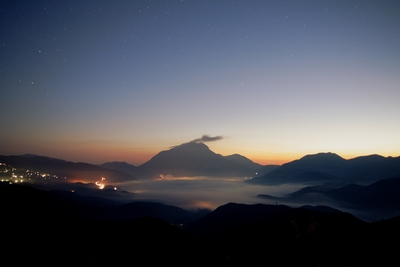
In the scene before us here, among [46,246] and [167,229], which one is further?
[167,229]

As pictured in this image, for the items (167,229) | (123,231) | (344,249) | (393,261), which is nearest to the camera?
(393,261)

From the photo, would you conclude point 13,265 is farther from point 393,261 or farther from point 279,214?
point 279,214

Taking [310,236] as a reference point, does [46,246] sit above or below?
below

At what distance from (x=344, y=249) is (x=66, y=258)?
24008 mm

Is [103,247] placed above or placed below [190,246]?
above

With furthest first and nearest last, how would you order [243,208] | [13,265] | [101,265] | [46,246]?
[243,208] < [46,246] < [13,265] < [101,265]

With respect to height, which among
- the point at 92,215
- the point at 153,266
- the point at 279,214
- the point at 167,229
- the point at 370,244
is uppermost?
the point at 370,244

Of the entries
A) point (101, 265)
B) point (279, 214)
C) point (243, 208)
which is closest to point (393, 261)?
point (101, 265)

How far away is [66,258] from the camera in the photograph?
21109 millimetres

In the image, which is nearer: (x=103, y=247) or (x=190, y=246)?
(x=103, y=247)

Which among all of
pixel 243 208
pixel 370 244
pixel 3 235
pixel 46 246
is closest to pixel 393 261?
pixel 370 244

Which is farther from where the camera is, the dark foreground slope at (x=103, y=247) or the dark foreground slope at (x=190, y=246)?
the dark foreground slope at (x=103, y=247)

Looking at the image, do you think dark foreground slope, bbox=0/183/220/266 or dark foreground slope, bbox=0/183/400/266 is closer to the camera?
dark foreground slope, bbox=0/183/400/266

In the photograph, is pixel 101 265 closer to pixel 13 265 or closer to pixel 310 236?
pixel 13 265
